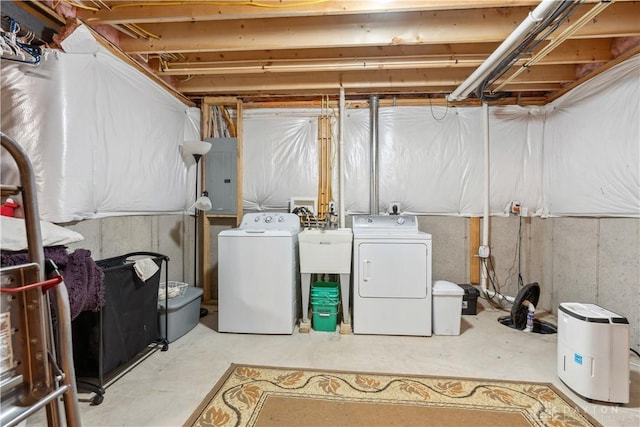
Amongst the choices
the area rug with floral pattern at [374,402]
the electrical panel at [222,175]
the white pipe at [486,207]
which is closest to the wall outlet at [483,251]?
the white pipe at [486,207]

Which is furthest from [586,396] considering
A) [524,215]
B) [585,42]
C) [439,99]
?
[439,99]

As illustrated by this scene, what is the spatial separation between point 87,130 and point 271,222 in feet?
5.64

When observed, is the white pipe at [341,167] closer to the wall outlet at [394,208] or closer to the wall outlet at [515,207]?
the wall outlet at [394,208]

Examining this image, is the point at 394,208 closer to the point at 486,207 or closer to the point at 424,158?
the point at 424,158

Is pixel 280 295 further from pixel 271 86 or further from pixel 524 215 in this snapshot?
pixel 524 215

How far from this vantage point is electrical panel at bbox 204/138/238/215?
3.54 metres

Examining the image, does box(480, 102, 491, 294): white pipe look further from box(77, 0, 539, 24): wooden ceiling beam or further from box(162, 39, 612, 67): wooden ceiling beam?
box(77, 0, 539, 24): wooden ceiling beam

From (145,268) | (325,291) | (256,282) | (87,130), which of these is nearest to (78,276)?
(145,268)

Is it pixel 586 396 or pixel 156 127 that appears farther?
pixel 156 127

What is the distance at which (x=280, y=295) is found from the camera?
2.79 metres

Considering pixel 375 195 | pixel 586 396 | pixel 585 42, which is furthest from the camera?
pixel 375 195

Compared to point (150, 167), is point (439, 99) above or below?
above

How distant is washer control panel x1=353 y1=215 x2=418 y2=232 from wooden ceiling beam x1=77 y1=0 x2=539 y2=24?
1841 mm

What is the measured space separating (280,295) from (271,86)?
85.2 inches
